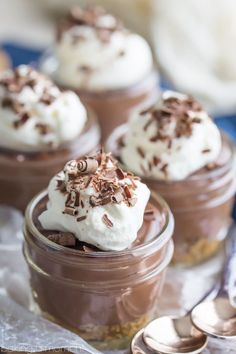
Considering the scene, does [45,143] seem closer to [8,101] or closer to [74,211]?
[8,101]

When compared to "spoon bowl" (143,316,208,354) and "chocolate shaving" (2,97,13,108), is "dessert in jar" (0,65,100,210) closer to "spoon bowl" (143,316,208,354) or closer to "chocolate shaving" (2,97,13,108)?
"chocolate shaving" (2,97,13,108)

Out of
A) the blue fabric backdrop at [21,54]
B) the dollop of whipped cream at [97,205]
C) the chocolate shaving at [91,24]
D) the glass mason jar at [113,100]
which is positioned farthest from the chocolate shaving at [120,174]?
the blue fabric backdrop at [21,54]

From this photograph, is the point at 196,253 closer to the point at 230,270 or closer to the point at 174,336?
the point at 230,270

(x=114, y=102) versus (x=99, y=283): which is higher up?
(x=99, y=283)

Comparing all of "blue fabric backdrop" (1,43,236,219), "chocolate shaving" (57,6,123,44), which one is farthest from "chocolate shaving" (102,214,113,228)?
A: "blue fabric backdrop" (1,43,236,219)

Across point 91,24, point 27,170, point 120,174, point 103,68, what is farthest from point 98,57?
point 120,174

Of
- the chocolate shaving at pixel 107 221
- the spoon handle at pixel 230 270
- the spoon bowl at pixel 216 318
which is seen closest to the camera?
the chocolate shaving at pixel 107 221

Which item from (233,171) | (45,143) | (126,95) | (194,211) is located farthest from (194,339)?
(126,95)

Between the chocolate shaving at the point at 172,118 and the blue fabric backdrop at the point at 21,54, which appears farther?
the blue fabric backdrop at the point at 21,54

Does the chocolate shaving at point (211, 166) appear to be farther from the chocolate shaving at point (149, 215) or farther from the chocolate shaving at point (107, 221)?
the chocolate shaving at point (107, 221)
